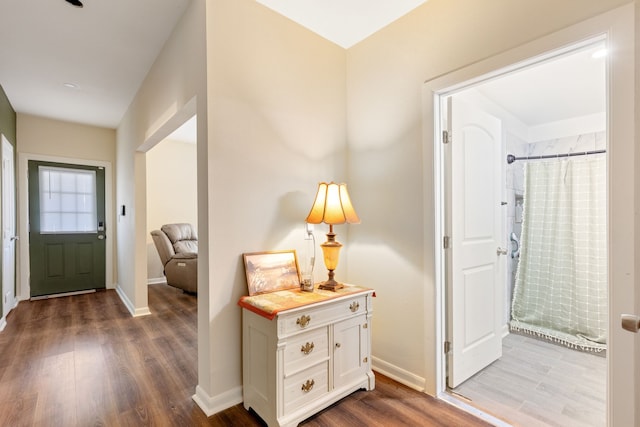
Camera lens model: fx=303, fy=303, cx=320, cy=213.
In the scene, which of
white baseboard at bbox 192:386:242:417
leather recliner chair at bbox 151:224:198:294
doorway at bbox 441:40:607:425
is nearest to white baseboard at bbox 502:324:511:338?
doorway at bbox 441:40:607:425

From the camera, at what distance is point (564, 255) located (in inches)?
120

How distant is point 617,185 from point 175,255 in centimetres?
515

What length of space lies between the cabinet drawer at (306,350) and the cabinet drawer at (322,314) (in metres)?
0.05

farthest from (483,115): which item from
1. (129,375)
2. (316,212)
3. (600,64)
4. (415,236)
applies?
(129,375)

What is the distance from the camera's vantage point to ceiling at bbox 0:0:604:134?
2135mm

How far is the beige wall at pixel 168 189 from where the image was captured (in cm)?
555

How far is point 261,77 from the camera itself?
2068 mm

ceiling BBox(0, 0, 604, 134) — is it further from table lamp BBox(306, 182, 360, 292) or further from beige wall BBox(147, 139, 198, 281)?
beige wall BBox(147, 139, 198, 281)

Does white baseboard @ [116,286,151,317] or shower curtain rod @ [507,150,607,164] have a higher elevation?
shower curtain rod @ [507,150,607,164]

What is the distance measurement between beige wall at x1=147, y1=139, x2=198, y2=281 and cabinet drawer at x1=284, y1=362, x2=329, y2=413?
438 centimetres

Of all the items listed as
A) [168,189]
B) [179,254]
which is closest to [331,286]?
[179,254]

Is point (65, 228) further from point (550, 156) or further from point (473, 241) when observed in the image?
point (550, 156)

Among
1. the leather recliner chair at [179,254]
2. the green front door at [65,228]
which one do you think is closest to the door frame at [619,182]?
the leather recliner chair at [179,254]

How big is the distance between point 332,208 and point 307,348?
0.88 m
